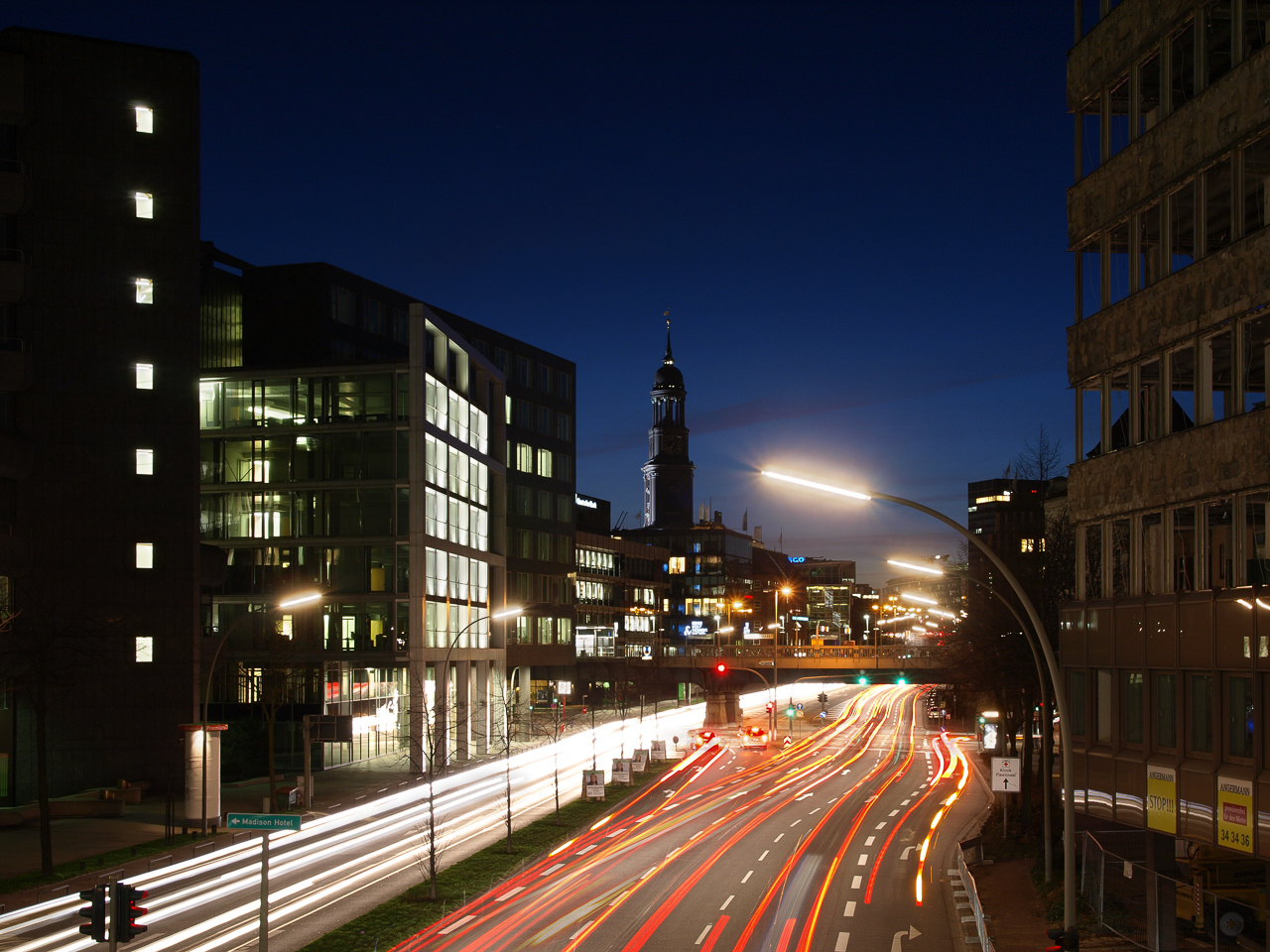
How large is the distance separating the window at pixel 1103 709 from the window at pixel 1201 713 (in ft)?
11.0

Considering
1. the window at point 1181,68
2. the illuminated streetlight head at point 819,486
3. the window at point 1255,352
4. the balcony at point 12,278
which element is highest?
the balcony at point 12,278

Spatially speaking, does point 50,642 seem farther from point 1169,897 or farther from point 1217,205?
point 1217,205

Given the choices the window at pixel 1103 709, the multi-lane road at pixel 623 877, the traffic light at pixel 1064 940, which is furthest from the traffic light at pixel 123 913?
the window at pixel 1103 709

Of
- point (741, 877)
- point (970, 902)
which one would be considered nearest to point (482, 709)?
point (741, 877)

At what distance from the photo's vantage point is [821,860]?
38875mm

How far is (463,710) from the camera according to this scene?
2776 inches

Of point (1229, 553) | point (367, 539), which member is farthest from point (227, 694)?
point (1229, 553)

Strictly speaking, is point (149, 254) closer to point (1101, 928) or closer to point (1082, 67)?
point (1082, 67)

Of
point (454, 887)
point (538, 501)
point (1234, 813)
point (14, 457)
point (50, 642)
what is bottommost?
point (454, 887)

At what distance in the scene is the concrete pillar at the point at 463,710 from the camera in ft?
229

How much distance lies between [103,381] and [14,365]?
3.97 metres

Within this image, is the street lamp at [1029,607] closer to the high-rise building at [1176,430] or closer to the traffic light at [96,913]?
the high-rise building at [1176,430]

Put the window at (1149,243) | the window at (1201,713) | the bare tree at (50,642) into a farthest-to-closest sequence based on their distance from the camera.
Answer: the bare tree at (50,642), the window at (1149,243), the window at (1201,713)

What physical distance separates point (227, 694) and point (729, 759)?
28.5 m
